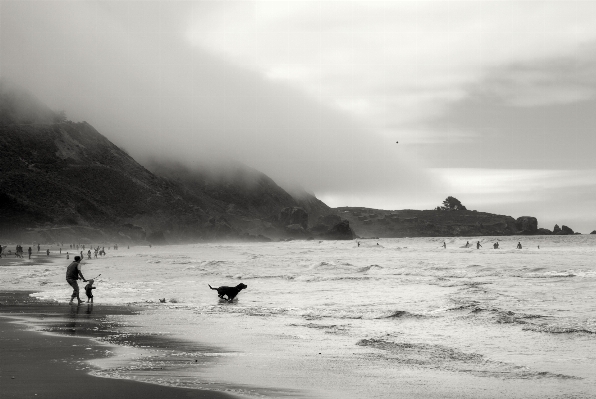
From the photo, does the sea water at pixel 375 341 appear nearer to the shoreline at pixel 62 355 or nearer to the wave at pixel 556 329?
the wave at pixel 556 329

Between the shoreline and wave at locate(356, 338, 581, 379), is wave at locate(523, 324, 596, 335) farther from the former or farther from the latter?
the shoreline

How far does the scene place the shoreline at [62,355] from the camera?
842cm

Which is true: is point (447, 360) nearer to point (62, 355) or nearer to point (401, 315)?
point (401, 315)

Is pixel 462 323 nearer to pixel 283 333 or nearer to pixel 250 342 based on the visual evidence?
pixel 283 333

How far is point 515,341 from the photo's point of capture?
13055 millimetres

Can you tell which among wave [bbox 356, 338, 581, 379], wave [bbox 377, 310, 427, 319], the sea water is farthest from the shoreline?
wave [bbox 377, 310, 427, 319]

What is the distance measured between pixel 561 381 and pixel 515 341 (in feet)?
12.0

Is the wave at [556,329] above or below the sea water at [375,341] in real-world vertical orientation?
above

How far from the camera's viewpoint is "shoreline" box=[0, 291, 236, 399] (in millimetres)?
8422

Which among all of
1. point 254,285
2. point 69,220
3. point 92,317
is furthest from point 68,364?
point 69,220

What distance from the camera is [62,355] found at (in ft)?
36.8

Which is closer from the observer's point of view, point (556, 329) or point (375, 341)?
point (375, 341)

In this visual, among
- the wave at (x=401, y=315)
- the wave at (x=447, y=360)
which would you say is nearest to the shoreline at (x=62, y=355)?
the wave at (x=447, y=360)

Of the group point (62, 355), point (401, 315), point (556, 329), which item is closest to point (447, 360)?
point (556, 329)
